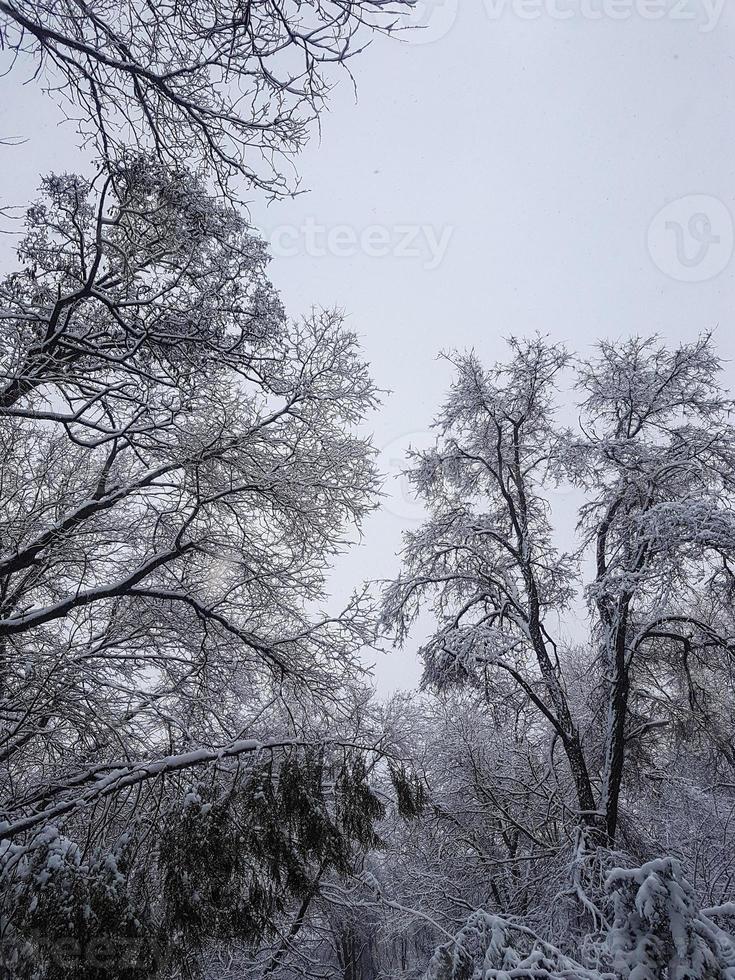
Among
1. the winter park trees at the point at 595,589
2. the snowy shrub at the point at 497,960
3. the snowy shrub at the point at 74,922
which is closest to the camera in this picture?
the snowy shrub at the point at 74,922

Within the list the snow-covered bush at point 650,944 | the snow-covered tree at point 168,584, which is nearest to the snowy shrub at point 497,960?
the snow-covered bush at point 650,944

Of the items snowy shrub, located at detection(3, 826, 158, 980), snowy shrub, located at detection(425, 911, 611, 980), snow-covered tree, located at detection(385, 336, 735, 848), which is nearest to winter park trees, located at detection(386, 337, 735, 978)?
snow-covered tree, located at detection(385, 336, 735, 848)

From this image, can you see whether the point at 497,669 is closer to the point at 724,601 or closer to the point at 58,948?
the point at 724,601

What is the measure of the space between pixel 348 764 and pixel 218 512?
391cm

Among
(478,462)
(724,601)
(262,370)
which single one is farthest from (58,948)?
(478,462)

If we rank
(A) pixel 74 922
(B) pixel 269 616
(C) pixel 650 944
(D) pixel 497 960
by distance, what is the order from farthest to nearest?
(B) pixel 269 616 → (D) pixel 497 960 → (C) pixel 650 944 → (A) pixel 74 922

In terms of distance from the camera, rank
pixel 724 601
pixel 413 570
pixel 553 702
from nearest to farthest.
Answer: pixel 724 601
pixel 553 702
pixel 413 570

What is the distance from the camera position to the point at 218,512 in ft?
22.1

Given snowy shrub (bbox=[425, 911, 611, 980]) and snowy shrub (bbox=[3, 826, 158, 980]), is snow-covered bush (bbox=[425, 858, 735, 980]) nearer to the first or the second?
snowy shrub (bbox=[425, 911, 611, 980])

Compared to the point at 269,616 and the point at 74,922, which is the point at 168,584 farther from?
the point at 74,922

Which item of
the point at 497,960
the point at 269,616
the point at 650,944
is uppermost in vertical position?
the point at 269,616

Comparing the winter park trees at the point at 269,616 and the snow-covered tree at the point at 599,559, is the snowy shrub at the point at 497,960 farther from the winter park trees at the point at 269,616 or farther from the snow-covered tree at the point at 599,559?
the snow-covered tree at the point at 599,559

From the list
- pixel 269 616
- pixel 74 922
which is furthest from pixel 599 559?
pixel 74 922

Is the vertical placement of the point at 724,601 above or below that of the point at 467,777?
above
